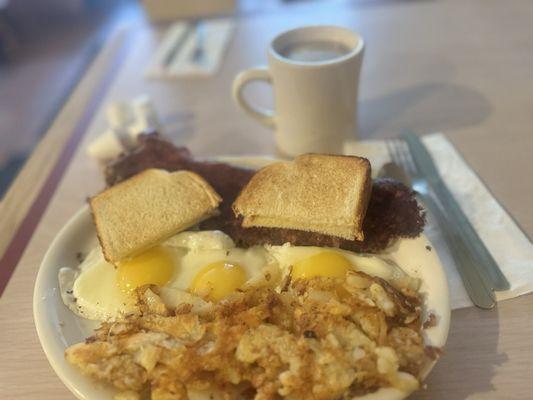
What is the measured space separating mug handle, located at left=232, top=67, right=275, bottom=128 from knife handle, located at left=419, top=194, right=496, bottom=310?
71cm

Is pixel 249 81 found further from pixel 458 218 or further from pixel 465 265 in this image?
pixel 465 265

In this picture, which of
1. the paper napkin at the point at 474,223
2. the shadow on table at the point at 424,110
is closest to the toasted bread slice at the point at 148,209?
the paper napkin at the point at 474,223

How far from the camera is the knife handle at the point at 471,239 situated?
1.29 metres

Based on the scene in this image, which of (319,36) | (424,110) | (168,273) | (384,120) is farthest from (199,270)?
(424,110)

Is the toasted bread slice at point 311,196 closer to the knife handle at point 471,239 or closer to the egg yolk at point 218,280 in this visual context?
the egg yolk at point 218,280

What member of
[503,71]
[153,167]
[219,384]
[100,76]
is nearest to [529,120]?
[503,71]

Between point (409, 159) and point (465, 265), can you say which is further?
point (409, 159)

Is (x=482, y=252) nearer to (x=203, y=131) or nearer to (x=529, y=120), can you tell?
(x=529, y=120)

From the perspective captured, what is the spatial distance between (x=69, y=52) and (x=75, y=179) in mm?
4157

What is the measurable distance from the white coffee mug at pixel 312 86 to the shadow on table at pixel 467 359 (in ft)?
2.63

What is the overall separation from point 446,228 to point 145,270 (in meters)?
0.87

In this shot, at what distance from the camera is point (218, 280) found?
124 centimetres

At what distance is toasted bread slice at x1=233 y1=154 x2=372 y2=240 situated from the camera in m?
1.28

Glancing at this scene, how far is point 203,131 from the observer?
2131 mm
